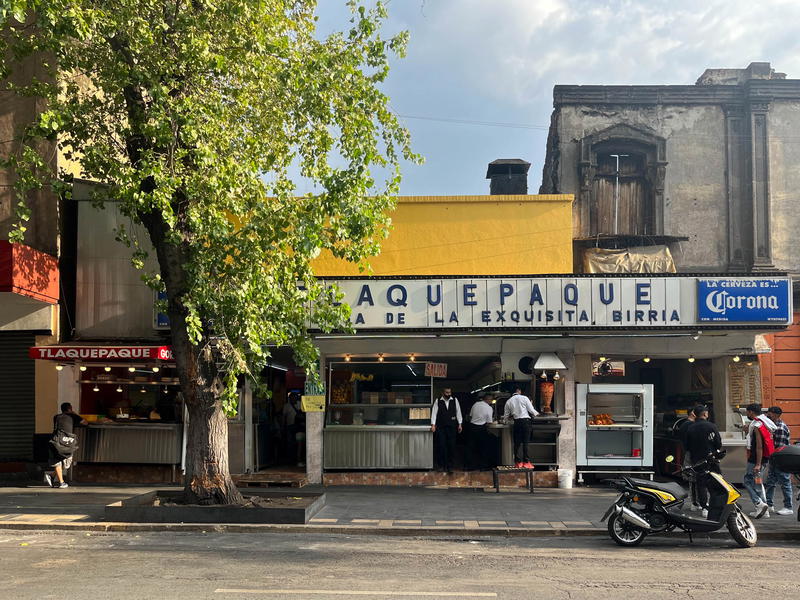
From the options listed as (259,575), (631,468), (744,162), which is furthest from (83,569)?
(744,162)

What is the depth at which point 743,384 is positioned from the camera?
18875mm

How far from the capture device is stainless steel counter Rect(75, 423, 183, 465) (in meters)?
18.0

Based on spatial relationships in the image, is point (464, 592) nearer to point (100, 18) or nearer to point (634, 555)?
point (634, 555)

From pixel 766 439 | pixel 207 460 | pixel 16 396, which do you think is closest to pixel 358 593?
pixel 207 460

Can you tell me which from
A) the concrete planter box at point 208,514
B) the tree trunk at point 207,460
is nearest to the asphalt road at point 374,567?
the concrete planter box at point 208,514

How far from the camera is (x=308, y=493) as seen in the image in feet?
49.5

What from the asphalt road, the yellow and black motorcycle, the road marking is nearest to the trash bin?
the asphalt road

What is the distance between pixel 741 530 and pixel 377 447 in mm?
8410

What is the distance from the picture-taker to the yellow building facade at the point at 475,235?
1886 centimetres

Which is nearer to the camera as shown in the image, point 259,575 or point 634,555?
point 259,575

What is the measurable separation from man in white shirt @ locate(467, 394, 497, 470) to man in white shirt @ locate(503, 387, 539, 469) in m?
0.97

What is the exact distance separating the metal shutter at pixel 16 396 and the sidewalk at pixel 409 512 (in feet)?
7.35

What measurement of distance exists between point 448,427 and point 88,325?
A: 8222 mm

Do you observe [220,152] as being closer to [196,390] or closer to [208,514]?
[196,390]
